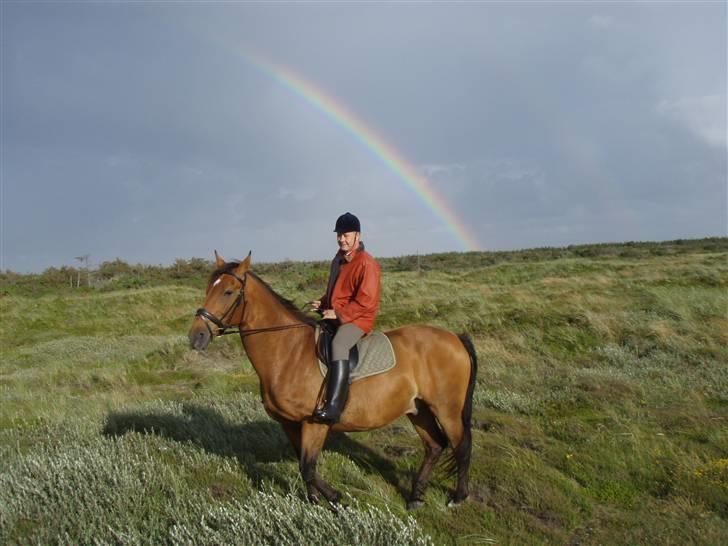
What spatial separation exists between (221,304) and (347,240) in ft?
4.46

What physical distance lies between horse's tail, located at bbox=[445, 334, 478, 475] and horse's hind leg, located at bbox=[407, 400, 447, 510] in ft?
0.55

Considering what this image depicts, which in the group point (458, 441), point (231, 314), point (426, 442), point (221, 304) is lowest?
point (426, 442)

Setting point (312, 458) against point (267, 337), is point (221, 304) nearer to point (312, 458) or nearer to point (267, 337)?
point (267, 337)

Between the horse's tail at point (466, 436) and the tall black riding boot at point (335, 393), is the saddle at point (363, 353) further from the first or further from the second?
the horse's tail at point (466, 436)

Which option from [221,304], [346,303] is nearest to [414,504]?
[346,303]

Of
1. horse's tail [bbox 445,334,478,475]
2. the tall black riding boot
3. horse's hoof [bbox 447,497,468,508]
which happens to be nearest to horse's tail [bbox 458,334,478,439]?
horse's tail [bbox 445,334,478,475]

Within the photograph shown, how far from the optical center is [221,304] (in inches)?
185

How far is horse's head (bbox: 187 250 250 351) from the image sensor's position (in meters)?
4.55

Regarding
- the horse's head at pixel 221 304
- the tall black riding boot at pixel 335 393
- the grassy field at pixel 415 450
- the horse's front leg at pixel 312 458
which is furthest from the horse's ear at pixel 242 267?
the grassy field at pixel 415 450

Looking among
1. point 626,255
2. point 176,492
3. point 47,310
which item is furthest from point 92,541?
point 626,255

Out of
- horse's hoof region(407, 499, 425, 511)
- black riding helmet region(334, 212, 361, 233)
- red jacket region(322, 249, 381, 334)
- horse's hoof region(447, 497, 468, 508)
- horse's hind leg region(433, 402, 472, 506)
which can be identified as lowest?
horse's hoof region(407, 499, 425, 511)

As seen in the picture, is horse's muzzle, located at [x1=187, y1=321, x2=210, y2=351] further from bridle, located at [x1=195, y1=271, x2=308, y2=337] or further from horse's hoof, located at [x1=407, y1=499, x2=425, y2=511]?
horse's hoof, located at [x1=407, y1=499, x2=425, y2=511]

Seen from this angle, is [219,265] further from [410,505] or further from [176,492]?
[410,505]

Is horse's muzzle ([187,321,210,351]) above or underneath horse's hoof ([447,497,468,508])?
above
